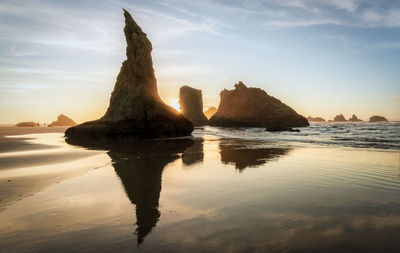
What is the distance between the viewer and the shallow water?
3.24m

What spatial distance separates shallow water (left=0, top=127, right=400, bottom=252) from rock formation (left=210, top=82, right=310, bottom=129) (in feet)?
273

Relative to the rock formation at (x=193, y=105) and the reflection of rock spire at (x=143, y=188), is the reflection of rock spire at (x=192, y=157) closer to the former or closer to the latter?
the reflection of rock spire at (x=143, y=188)

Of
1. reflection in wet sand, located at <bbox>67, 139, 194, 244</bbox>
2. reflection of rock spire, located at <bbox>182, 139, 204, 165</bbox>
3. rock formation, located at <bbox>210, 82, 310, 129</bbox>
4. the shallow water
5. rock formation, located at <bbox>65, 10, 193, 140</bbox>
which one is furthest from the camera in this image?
rock formation, located at <bbox>210, 82, 310, 129</bbox>

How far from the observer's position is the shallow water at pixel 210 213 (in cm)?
324

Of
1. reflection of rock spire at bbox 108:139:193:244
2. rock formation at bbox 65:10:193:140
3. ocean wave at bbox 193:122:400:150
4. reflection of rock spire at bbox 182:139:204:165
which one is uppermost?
rock formation at bbox 65:10:193:140

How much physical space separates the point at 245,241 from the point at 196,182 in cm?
362

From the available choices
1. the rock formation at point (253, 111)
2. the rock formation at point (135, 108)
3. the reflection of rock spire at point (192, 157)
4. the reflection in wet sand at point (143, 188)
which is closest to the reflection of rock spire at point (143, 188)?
the reflection in wet sand at point (143, 188)

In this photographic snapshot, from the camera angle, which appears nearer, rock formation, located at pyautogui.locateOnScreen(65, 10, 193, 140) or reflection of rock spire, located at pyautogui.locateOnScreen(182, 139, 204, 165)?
reflection of rock spire, located at pyautogui.locateOnScreen(182, 139, 204, 165)

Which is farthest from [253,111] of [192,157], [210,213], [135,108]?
[210,213]

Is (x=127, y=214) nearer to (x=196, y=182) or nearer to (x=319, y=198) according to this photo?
(x=196, y=182)

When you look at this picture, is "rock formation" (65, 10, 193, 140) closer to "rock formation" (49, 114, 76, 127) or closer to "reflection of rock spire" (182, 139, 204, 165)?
"reflection of rock spire" (182, 139, 204, 165)

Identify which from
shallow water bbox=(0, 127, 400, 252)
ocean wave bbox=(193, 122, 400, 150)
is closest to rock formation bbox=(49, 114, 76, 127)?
ocean wave bbox=(193, 122, 400, 150)

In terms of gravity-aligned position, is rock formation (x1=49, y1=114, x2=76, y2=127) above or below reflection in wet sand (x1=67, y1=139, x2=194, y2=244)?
above

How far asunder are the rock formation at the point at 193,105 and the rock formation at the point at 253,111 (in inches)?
435
